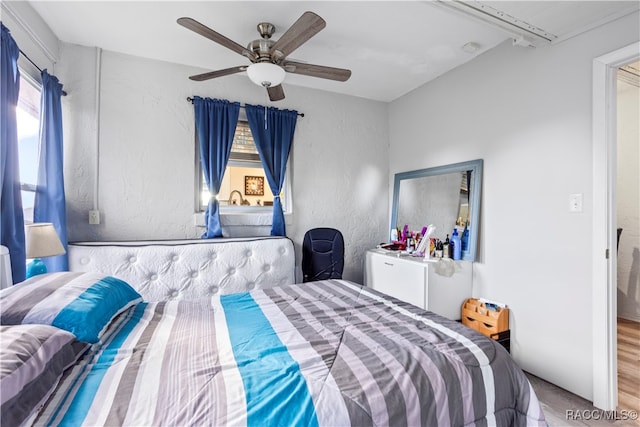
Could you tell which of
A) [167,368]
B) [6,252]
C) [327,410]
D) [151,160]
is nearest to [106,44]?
[151,160]

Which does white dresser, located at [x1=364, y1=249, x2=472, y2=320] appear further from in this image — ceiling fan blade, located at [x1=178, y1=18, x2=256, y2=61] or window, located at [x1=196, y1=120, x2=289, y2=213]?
ceiling fan blade, located at [x1=178, y1=18, x2=256, y2=61]

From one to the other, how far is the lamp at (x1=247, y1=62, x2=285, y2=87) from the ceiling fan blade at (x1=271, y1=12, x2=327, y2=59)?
9 cm

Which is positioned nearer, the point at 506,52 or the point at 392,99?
the point at 506,52

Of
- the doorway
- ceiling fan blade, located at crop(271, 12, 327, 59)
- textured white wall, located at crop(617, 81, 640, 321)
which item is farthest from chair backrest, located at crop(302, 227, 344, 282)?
textured white wall, located at crop(617, 81, 640, 321)

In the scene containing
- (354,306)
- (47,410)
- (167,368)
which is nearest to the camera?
(47,410)

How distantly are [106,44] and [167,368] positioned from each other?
2.63m

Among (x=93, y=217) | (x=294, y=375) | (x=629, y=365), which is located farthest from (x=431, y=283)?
(x=93, y=217)

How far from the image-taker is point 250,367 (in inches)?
38.9

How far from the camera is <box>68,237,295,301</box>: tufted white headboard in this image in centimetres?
216

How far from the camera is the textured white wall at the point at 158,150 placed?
240 centimetres

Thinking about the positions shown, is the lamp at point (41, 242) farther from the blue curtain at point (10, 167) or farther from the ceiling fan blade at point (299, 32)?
the ceiling fan blade at point (299, 32)

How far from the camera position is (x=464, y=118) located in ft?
9.01

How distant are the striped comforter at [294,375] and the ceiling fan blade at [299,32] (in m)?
1.51

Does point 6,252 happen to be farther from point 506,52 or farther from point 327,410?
point 506,52
